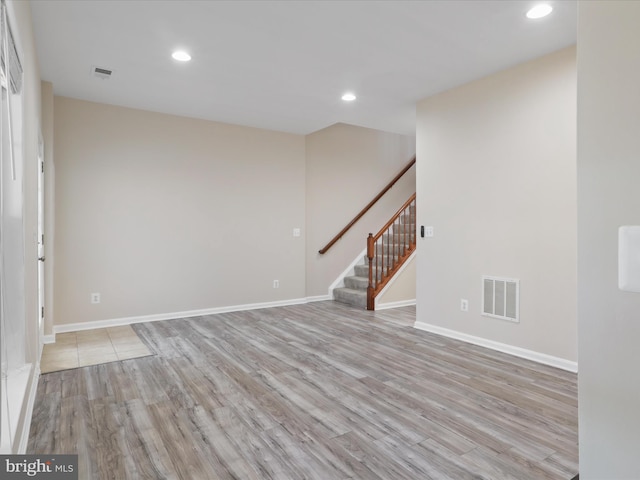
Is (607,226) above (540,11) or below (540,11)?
below

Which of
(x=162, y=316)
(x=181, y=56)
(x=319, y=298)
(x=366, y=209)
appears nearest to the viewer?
(x=181, y=56)

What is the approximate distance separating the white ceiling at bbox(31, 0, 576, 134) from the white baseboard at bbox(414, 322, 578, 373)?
8.29 feet

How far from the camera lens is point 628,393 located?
3.13ft

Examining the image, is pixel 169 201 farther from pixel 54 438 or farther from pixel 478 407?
pixel 478 407

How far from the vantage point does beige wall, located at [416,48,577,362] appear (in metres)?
3.09

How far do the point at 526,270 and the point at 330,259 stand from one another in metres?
3.26

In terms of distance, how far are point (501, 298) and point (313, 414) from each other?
2179 millimetres

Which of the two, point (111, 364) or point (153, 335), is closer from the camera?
point (111, 364)

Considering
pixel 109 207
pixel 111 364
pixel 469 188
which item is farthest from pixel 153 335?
pixel 469 188

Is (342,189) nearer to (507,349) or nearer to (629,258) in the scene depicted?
(507,349)

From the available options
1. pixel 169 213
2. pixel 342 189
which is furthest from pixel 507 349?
pixel 169 213

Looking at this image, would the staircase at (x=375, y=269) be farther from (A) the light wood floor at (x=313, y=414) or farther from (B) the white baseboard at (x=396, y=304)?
(A) the light wood floor at (x=313, y=414)

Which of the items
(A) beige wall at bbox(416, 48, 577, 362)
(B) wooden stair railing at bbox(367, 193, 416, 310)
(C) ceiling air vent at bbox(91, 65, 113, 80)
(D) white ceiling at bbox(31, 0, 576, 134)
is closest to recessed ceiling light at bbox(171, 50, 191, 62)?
(D) white ceiling at bbox(31, 0, 576, 134)

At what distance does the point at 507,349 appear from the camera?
346 centimetres
